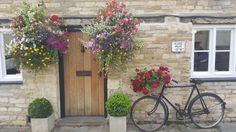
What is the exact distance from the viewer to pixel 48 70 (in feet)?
18.9

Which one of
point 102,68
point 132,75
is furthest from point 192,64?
point 102,68

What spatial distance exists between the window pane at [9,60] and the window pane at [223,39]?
452 cm

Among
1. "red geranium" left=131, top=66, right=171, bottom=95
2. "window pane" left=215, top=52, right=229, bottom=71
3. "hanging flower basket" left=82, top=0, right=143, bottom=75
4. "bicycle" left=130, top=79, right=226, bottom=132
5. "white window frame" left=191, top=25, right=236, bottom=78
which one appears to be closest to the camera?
"hanging flower basket" left=82, top=0, right=143, bottom=75

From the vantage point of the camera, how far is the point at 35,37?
5.17 metres

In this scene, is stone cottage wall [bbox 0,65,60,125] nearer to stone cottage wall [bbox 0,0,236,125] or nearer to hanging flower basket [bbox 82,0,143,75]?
stone cottage wall [bbox 0,0,236,125]

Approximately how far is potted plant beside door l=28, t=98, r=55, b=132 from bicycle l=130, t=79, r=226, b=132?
5.99 ft

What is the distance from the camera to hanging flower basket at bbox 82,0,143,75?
495 cm

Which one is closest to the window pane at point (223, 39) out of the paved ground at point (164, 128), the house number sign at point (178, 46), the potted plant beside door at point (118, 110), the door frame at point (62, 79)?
the house number sign at point (178, 46)

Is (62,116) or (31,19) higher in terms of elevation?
(31,19)

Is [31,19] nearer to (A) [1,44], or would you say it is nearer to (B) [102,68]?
(A) [1,44]

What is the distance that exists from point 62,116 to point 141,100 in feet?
6.44

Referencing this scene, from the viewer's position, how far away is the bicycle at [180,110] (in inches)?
220

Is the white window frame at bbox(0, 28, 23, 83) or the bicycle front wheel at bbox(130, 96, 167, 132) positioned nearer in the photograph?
the bicycle front wheel at bbox(130, 96, 167, 132)

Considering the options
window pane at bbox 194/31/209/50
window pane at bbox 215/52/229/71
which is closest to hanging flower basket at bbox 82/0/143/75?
window pane at bbox 194/31/209/50
